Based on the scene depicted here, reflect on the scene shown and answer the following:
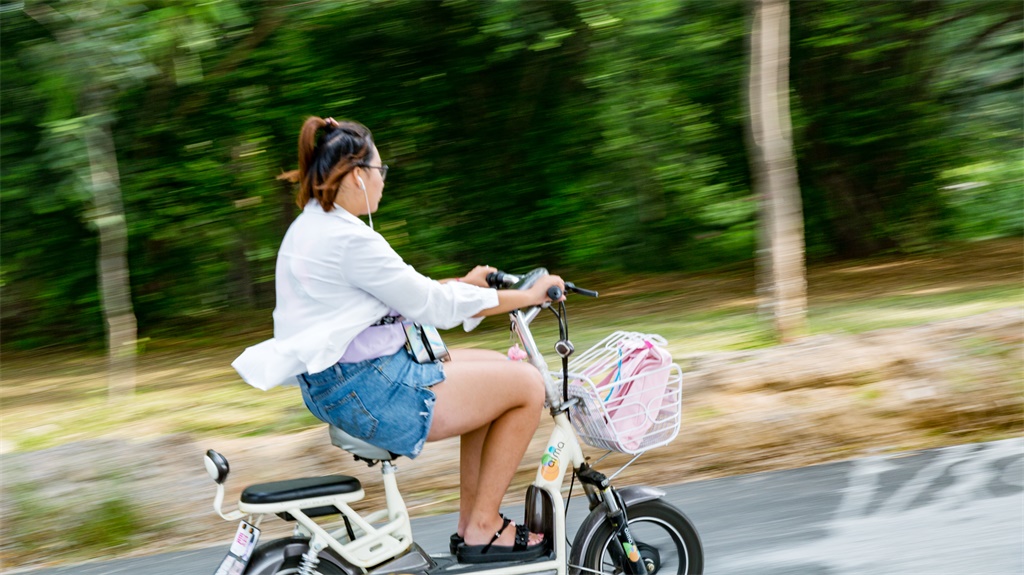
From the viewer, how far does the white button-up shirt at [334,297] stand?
3.26m

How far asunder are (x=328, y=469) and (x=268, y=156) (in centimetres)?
412

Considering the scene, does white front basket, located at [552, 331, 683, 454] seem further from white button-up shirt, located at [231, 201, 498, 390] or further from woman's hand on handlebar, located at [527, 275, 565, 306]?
white button-up shirt, located at [231, 201, 498, 390]

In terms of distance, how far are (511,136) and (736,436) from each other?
14.6ft

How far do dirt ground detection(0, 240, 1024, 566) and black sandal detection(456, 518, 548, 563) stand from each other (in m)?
2.07

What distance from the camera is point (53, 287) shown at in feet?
31.2

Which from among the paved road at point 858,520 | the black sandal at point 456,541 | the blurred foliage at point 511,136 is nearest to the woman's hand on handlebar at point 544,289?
the black sandal at point 456,541

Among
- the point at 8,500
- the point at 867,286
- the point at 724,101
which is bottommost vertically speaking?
the point at 867,286

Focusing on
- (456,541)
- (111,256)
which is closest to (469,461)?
(456,541)

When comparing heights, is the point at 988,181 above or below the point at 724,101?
below

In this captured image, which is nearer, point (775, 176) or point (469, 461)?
point (469, 461)

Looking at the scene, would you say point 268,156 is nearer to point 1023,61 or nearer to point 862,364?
point 862,364

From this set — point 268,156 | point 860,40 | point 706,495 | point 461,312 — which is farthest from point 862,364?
point 268,156

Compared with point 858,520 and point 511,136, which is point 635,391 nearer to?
point 858,520

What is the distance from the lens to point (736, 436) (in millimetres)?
6070
